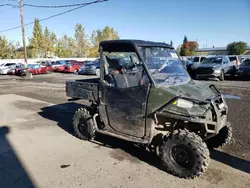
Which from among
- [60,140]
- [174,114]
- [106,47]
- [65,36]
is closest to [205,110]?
[174,114]

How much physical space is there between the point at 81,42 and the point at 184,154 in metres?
58.3

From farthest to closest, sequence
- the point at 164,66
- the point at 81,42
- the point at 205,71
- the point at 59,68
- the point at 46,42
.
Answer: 1. the point at 81,42
2. the point at 46,42
3. the point at 59,68
4. the point at 205,71
5. the point at 164,66

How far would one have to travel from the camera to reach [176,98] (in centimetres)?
347

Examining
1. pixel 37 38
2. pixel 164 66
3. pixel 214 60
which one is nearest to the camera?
pixel 164 66

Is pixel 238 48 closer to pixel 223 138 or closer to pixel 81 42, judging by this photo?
pixel 81 42

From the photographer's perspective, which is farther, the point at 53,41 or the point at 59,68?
the point at 53,41

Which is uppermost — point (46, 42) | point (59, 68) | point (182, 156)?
point (46, 42)

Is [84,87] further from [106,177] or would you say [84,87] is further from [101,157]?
[106,177]

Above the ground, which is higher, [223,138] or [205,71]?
[205,71]

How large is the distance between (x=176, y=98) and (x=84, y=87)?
230 cm

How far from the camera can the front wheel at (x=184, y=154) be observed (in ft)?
11.0

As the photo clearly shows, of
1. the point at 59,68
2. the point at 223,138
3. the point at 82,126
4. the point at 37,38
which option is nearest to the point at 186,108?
the point at 223,138

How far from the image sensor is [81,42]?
192 feet

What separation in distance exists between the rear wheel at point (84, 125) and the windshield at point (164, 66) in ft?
6.09
